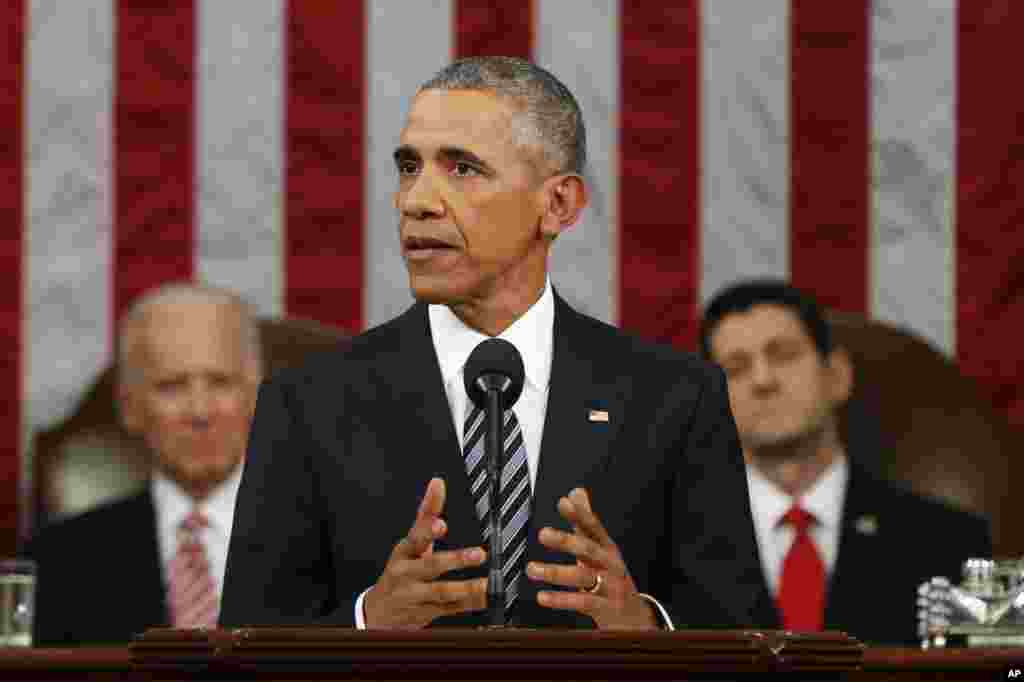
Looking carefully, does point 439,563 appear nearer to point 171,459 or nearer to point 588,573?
point 588,573

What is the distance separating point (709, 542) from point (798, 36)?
3.39 meters

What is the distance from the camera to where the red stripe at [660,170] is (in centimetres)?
602

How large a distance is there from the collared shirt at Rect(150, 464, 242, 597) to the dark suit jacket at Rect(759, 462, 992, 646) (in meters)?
1.51

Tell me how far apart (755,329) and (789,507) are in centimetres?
47

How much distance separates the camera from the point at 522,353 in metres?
Result: 3.02

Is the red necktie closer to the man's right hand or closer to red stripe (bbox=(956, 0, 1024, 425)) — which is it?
red stripe (bbox=(956, 0, 1024, 425))

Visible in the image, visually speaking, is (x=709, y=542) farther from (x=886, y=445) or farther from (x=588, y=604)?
(x=886, y=445)

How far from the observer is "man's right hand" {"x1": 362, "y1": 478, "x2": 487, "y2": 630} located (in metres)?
2.59

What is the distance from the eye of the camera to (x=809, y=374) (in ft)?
18.4

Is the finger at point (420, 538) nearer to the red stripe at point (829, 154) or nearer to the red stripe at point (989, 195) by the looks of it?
the red stripe at point (829, 154)

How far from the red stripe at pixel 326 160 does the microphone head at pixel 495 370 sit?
3.36 m

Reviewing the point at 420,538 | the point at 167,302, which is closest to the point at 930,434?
the point at 167,302

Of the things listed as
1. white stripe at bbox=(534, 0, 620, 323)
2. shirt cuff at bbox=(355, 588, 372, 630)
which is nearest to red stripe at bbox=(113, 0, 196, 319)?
white stripe at bbox=(534, 0, 620, 323)

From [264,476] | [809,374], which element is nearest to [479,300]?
[264,476]
